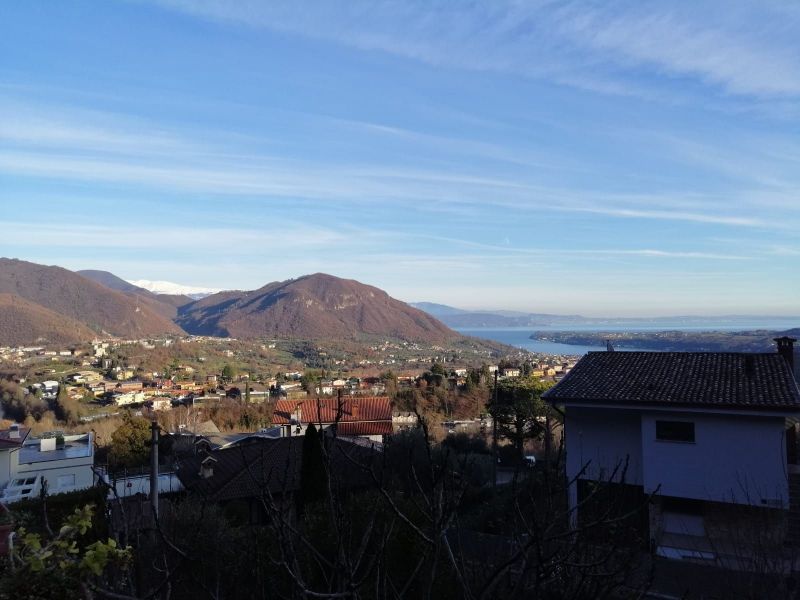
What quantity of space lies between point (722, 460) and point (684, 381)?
1.56m

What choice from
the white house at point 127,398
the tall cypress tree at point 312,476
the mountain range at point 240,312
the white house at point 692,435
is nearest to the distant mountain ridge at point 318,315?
the mountain range at point 240,312

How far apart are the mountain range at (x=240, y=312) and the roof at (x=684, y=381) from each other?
376 ft

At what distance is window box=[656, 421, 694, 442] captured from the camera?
988 centimetres

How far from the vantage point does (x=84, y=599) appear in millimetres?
2586

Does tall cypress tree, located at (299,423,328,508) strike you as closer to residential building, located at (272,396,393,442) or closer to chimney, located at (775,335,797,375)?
chimney, located at (775,335,797,375)

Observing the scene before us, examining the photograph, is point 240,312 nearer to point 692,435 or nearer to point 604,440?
point 604,440

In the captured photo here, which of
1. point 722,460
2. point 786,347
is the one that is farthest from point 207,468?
point 786,347

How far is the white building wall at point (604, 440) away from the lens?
34.6ft

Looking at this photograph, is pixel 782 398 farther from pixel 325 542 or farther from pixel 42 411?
pixel 42 411

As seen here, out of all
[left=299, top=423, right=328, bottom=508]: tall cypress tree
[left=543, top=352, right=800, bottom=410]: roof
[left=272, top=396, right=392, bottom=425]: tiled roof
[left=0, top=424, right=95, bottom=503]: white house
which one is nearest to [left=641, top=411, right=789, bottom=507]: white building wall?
[left=543, top=352, right=800, bottom=410]: roof

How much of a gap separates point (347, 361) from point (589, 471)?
81454 mm

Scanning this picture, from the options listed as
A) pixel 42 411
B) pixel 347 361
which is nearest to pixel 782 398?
pixel 42 411

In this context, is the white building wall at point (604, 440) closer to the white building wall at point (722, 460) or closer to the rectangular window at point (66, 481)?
the white building wall at point (722, 460)

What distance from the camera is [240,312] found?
166 meters
